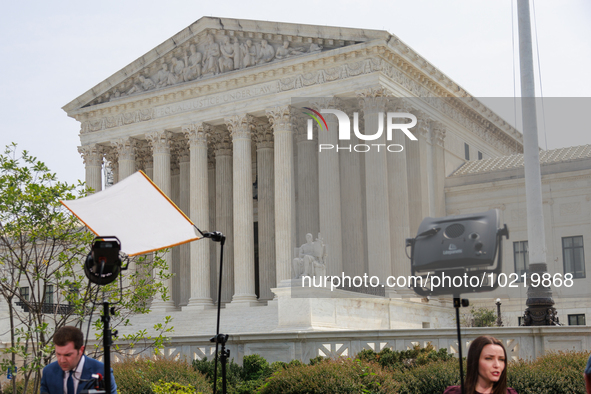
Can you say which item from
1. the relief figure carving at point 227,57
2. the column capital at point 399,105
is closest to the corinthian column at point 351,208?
the column capital at point 399,105

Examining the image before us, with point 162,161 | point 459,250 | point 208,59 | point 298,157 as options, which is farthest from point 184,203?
point 459,250

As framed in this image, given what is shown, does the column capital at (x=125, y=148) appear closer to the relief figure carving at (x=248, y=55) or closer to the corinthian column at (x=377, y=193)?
the relief figure carving at (x=248, y=55)

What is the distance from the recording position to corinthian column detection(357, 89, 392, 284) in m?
39.8

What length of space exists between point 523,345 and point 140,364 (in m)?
9.35

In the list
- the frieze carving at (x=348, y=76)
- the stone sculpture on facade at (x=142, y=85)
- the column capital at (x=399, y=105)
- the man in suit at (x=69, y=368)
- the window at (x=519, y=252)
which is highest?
the stone sculpture on facade at (x=142, y=85)

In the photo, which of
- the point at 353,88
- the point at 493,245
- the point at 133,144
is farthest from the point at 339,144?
the point at 493,245

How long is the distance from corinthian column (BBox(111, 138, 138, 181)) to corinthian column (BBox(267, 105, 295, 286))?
11.8m

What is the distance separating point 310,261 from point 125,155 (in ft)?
67.9

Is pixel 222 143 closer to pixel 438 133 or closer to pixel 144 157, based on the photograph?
pixel 144 157

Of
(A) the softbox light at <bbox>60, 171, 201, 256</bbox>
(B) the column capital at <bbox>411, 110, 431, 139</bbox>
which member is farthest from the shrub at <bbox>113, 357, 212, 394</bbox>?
(B) the column capital at <bbox>411, 110, 431, 139</bbox>

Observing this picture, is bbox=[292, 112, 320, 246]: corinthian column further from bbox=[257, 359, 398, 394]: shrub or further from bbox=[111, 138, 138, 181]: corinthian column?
bbox=[257, 359, 398, 394]: shrub

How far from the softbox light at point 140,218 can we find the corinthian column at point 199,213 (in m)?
34.3

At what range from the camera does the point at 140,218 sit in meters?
11.2

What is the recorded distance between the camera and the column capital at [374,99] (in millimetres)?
41094
